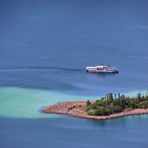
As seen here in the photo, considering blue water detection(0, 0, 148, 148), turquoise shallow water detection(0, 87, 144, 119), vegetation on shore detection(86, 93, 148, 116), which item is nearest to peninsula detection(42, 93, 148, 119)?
vegetation on shore detection(86, 93, 148, 116)

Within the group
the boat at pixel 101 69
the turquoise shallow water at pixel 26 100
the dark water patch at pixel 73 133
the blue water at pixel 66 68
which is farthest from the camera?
the boat at pixel 101 69

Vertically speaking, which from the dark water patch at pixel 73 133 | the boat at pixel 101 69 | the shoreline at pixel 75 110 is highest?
the boat at pixel 101 69

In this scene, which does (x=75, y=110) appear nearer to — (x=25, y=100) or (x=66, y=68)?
(x=25, y=100)

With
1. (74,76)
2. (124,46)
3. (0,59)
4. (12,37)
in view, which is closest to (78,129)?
(74,76)

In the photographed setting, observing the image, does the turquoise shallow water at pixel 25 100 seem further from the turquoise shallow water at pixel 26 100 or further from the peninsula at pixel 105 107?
the peninsula at pixel 105 107

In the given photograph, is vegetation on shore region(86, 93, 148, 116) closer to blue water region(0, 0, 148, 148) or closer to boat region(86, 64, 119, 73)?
blue water region(0, 0, 148, 148)

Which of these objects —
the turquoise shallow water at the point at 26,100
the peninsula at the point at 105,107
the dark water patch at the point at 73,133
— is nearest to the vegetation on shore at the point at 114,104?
the peninsula at the point at 105,107
